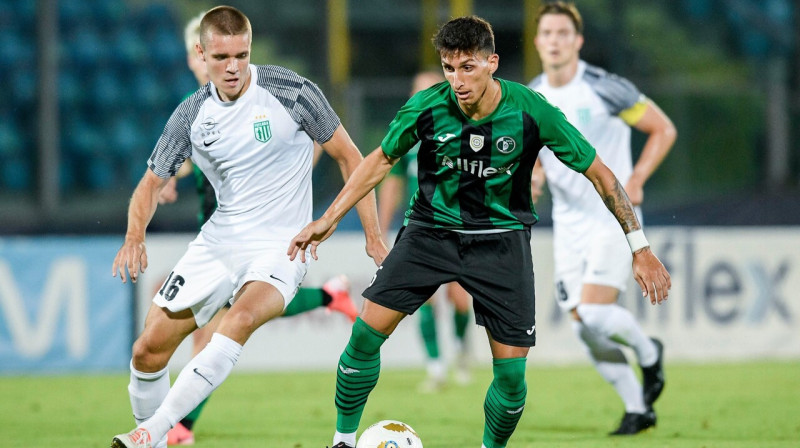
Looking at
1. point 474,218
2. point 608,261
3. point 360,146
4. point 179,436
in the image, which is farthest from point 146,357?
point 360,146

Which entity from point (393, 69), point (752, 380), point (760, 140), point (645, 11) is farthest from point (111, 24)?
point (752, 380)

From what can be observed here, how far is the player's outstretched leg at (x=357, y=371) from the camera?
545 cm

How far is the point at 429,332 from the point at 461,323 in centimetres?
36

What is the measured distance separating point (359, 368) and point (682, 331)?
7.00 m

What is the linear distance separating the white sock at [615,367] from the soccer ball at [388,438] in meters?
2.02

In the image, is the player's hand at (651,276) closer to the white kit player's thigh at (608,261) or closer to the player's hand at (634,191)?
Result: the player's hand at (634,191)

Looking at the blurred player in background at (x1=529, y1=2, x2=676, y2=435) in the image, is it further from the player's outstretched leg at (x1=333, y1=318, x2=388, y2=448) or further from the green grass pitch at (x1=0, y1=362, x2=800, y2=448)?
the player's outstretched leg at (x1=333, y1=318, x2=388, y2=448)

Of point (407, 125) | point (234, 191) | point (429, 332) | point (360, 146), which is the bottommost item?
point (429, 332)

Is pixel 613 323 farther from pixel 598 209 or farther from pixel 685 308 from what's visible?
pixel 685 308

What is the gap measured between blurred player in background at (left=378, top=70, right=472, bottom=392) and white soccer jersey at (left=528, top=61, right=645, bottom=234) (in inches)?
97.0

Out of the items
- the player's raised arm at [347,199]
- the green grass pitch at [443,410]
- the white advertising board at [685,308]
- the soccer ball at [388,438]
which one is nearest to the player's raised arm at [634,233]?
the player's raised arm at [347,199]

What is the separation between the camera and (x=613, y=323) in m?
7.14

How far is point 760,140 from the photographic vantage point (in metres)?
13.4

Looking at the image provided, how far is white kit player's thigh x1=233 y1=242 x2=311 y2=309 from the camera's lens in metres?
5.59
